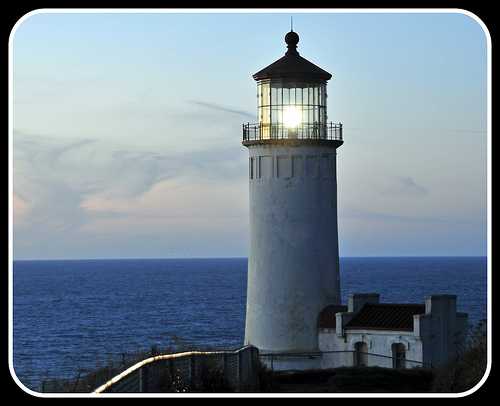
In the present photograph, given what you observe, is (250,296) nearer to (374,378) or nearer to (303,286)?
(303,286)

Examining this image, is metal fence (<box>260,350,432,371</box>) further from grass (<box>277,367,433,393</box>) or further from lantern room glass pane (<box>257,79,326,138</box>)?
lantern room glass pane (<box>257,79,326,138</box>)

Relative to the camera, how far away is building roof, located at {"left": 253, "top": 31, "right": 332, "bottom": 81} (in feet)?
99.1

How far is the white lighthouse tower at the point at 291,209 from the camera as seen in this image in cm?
2970

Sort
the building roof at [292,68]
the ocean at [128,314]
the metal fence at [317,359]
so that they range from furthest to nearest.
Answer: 1. the ocean at [128,314]
2. the building roof at [292,68]
3. the metal fence at [317,359]

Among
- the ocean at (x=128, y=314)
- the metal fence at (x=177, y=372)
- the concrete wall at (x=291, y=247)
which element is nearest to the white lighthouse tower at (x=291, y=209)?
the concrete wall at (x=291, y=247)

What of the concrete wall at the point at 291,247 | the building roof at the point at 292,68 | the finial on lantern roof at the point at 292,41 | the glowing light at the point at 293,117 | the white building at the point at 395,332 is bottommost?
the white building at the point at 395,332

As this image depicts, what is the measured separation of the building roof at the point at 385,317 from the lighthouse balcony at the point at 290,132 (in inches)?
224

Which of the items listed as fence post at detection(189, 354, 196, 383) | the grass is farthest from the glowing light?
fence post at detection(189, 354, 196, 383)

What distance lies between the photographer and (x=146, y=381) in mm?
15602

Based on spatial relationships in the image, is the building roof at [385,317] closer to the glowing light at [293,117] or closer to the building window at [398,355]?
the building window at [398,355]

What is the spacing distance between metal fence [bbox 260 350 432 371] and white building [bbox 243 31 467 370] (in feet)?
0.10

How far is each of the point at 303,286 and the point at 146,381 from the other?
14.5 m

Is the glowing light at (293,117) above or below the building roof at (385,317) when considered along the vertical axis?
above

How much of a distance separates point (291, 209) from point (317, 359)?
191 inches
